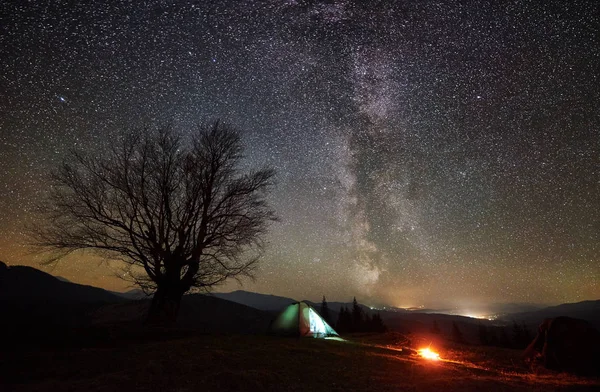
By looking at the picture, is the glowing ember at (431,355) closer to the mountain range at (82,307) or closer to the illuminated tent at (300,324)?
the illuminated tent at (300,324)

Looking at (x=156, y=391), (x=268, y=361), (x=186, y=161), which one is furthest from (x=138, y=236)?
(x=156, y=391)

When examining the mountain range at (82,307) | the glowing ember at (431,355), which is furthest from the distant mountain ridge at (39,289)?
the glowing ember at (431,355)

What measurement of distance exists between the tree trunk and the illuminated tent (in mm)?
6172

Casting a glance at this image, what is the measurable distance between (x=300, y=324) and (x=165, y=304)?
26.1 ft

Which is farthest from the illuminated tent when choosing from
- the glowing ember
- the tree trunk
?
the glowing ember

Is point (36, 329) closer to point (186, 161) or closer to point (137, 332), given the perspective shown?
point (137, 332)

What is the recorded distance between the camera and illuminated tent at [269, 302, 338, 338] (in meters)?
18.0

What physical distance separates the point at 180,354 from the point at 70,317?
13000cm

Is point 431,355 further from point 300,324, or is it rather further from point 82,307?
point 82,307

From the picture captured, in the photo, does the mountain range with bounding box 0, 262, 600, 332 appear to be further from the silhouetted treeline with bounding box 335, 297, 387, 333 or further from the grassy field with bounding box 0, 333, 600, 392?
the grassy field with bounding box 0, 333, 600, 392

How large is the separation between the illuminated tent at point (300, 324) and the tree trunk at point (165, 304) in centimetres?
617

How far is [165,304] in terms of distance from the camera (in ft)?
53.9

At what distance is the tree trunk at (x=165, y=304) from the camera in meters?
A: 16.1

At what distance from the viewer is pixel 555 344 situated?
12.4 m
